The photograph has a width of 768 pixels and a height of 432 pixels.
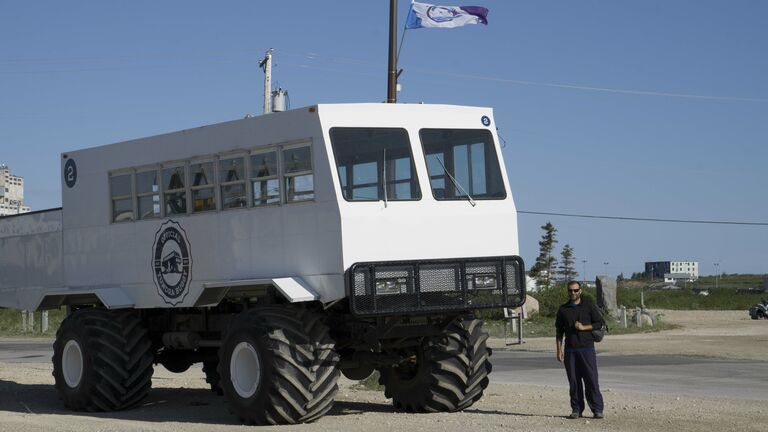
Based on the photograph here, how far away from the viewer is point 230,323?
14.4 meters

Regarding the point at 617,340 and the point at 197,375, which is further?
the point at 617,340

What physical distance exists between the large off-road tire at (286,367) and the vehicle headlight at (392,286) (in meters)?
0.83

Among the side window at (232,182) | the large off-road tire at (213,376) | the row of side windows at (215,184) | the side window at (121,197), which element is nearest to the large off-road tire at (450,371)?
the row of side windows at (215,184)

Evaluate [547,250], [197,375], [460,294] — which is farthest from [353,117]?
[547,250]

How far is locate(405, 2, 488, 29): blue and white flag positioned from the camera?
2362 cm

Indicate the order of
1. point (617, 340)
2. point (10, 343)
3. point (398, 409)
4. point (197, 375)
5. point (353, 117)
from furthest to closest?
point (10, 343) < point (617, 340) < point (197, 375) < point (398, 409) < point (353, 117)

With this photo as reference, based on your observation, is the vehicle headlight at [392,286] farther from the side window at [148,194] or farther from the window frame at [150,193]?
the side window at [148,194]

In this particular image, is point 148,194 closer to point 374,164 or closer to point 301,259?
point 301,259

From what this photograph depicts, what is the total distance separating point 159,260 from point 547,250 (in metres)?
113

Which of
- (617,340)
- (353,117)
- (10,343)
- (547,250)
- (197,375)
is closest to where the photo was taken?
(353,117)

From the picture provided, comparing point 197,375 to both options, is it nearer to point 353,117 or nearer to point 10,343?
point 353,117

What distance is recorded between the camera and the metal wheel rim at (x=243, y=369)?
14.0m

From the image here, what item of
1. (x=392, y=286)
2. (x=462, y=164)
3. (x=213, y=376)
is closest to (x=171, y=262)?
(x=213, y=376)

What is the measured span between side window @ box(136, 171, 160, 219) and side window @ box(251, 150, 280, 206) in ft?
7.13
